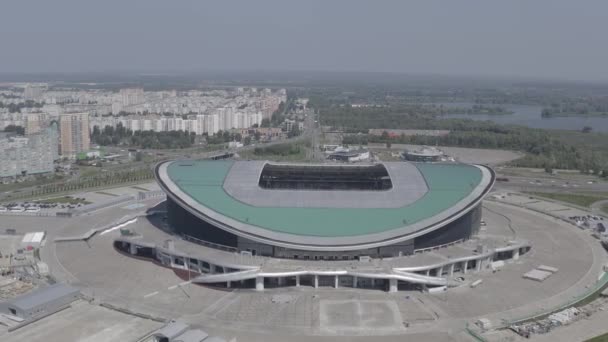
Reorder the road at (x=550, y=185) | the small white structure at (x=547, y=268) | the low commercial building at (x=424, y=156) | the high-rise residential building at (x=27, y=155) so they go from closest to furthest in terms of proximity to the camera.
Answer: the small white structure at (x=547, y=268) < the road at (x=550, y=185) < the high-rise residential building at (x=27, y=155) < the low commercial building at (x=424, y=156)

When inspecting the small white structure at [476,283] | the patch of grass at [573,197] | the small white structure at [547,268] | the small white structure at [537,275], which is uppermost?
the patch of grass at [573,197]

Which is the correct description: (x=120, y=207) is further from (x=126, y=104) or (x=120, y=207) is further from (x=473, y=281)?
(x=126, y=104)

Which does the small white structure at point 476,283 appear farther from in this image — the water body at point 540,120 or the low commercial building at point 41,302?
the water body at point 540,120

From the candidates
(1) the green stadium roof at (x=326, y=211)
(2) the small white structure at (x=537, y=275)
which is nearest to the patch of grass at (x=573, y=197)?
(1) the green stadium roof at (x=326, y=211)

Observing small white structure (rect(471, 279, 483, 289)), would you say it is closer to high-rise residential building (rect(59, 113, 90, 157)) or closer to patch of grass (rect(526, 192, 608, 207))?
patch of grass (rect(526, 192, 608, 207))

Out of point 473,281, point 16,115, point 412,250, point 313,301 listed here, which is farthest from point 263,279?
point 16,115

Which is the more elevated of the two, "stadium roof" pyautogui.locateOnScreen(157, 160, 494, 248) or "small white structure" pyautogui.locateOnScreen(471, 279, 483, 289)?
"stadium roof" pyautogui.locateOnScreen(157, 160, 494, 248)

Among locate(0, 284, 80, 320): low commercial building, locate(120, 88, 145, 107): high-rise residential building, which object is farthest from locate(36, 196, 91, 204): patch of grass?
locate(120, 88, 145, 107): high-rise residential building

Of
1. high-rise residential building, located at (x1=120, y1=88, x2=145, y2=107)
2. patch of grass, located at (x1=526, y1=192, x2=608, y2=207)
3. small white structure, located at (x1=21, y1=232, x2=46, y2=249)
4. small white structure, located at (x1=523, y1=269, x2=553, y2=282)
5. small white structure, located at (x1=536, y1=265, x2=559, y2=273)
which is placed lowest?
small white structure, located at (x1=21, y1=232, x2=46, y2=249)
